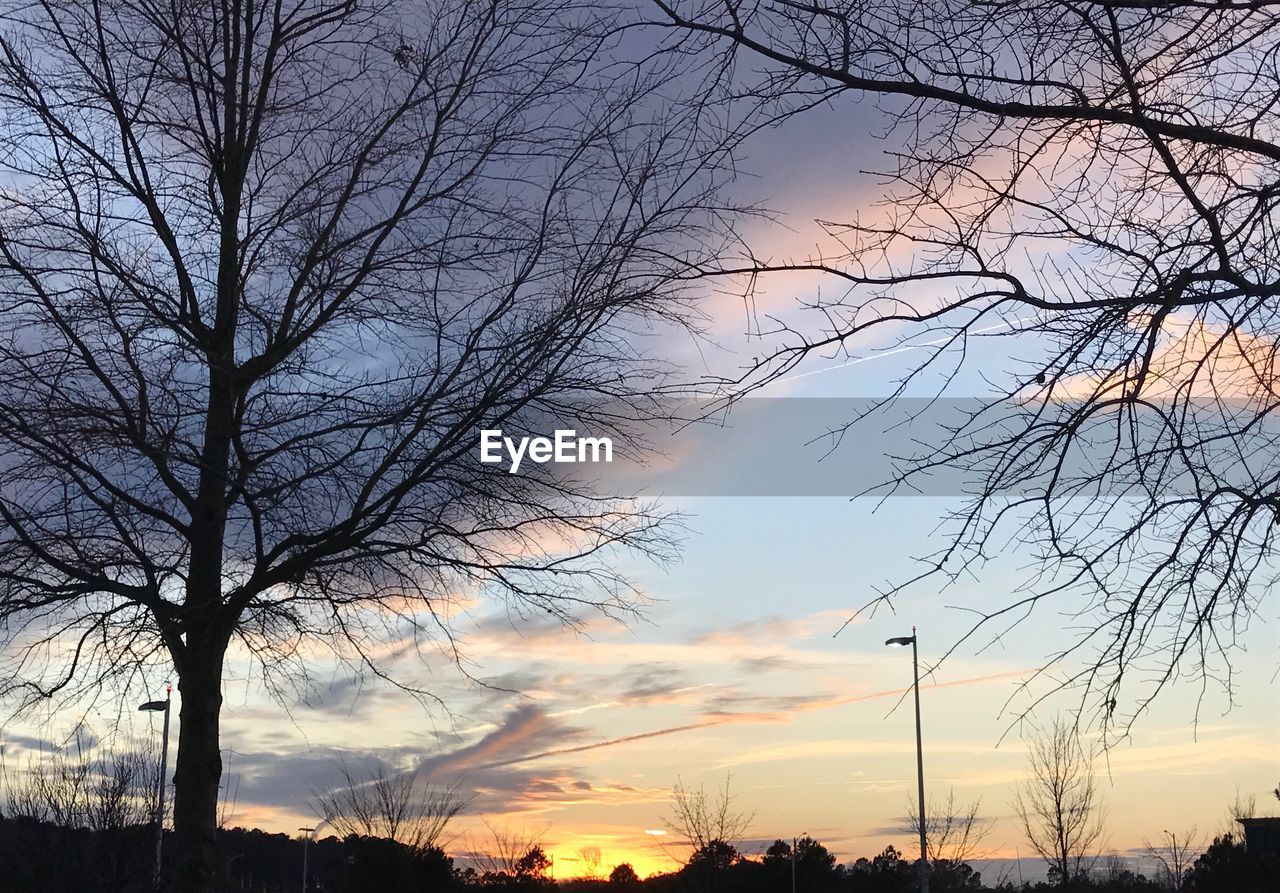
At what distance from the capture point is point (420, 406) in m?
8.88

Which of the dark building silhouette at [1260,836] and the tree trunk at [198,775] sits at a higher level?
the tree trunk at [198,775]

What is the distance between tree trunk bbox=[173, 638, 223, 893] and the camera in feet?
27.4

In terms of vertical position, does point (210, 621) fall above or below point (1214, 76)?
below

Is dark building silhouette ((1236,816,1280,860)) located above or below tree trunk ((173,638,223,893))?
below

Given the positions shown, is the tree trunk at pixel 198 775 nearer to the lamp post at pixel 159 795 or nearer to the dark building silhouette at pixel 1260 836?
the lamp post at pixel 159 795

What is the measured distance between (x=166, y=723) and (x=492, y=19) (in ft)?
63.0

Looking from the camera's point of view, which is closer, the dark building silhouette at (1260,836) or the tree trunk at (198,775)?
the tree trunk at (198,775)

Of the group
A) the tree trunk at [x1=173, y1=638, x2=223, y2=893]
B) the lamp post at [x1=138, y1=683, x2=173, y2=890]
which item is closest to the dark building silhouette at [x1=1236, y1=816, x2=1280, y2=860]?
the lamp post at [x1=138, y1=683, x2=173, y2=890]

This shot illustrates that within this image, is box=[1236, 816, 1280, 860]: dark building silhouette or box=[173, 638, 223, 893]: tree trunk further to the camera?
box=[1236, 816, 1280, 860]: dark building silhouette

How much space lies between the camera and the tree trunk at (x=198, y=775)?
8.34 metres

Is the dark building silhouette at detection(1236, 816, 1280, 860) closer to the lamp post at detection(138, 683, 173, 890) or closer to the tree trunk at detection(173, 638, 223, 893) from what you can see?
the lamp post at detection(138, 683, 173, 890)

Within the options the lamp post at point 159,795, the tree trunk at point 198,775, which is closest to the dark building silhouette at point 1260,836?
the lamp post at point 159,795

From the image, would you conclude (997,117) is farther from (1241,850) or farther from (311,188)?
(1241,850)

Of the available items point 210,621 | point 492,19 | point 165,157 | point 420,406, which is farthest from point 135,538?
point 492,19
